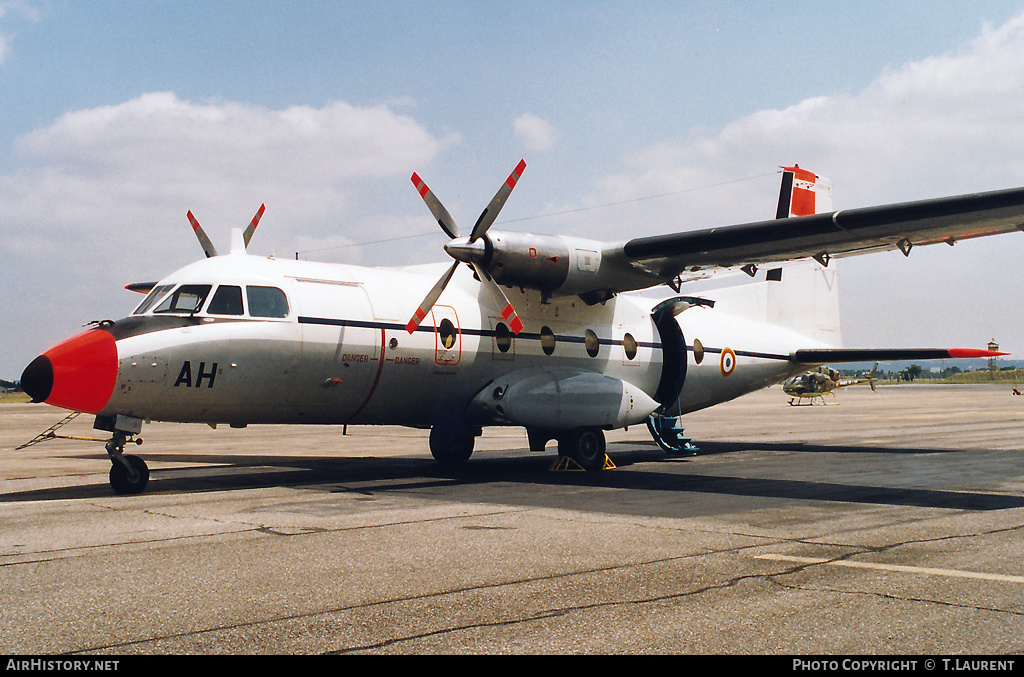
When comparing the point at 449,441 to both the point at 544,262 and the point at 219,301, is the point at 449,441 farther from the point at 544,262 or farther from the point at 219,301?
the point at 219,301

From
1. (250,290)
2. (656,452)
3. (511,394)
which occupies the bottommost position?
(656,452)

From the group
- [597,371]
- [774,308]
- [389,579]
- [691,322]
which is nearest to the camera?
[389,579]

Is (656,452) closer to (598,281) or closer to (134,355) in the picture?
(598,281)

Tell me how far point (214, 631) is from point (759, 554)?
4.83 meters

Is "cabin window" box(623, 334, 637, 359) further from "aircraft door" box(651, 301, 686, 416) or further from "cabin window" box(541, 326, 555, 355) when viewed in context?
"cabin window" box(541, 326, 555, 355)

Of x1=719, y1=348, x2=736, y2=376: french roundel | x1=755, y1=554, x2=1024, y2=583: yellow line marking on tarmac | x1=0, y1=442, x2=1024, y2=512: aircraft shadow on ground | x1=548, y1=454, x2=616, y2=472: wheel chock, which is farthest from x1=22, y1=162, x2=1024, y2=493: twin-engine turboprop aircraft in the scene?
x1=755, y1=554, x2=1024, y2=583: yellow line marking on tarmac

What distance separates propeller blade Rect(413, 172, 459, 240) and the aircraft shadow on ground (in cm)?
482

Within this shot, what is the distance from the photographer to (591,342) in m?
18.0

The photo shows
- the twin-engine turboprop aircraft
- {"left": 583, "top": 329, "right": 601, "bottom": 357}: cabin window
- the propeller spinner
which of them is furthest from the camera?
{"left": 583, "top": 329, "right": 601, "bottom": 357}: cabin window

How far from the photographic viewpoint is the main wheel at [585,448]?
55.1 ft

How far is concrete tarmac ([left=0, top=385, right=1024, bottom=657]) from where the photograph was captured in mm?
5012

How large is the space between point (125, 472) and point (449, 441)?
6044 mm

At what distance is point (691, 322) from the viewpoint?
20594mm

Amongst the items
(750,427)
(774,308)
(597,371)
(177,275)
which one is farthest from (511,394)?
(750,427)
